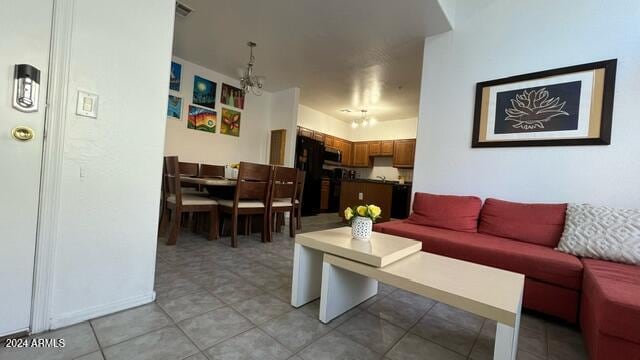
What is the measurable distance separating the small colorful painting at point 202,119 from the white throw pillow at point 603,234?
448 centimetres

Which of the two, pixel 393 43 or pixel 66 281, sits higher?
pixel 393 43

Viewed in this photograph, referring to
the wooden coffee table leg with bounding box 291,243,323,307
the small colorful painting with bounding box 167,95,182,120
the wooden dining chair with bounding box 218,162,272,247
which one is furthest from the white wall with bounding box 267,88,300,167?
the wooden coffee table leg with bounding box 291,243,323,307

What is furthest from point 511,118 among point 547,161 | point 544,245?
point 544,245

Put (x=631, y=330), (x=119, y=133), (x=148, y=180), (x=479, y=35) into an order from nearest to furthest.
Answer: (x=631, y=330) → (x=119, y=133) → (x=148, y=180) → (x=479, y=35)

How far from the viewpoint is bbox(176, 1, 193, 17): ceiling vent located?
2549 millimetres

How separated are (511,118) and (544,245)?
1133 millimetres

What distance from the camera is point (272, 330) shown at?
4.24 ft

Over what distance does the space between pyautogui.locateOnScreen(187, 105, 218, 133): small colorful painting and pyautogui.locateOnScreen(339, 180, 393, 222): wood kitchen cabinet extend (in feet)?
8.47

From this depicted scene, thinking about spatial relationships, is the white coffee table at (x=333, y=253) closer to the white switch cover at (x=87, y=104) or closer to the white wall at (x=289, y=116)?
the white switch cover at (x=87, y=104)

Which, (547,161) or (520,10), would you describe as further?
(520,10)

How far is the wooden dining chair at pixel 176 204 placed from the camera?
2.57 metres

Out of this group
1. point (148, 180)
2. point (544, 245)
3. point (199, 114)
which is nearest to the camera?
point (148, 180)

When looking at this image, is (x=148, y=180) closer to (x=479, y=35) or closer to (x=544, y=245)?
(x=544, y=245)

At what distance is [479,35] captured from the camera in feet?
8.20
